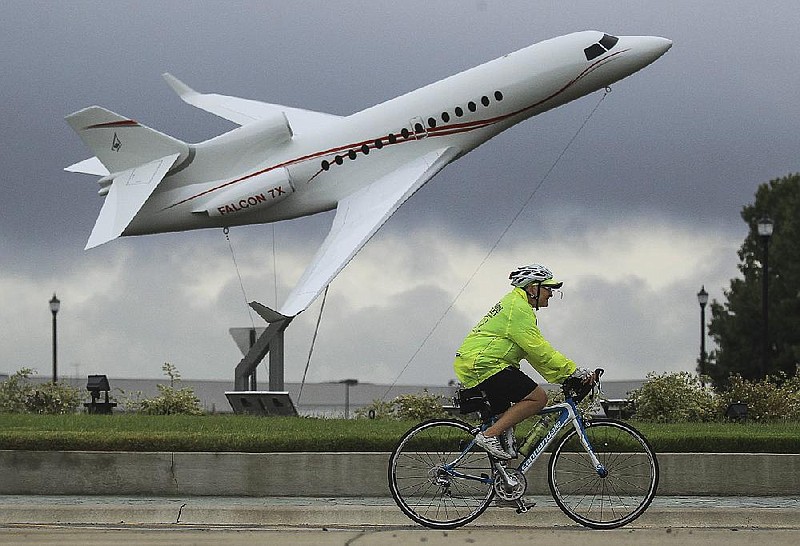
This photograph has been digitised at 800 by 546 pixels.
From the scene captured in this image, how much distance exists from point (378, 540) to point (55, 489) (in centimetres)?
669

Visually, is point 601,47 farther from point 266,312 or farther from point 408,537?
point 408,537

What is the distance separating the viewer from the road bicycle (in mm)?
10938

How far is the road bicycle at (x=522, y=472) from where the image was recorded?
10938mm

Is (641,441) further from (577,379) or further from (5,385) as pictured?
(5,385)

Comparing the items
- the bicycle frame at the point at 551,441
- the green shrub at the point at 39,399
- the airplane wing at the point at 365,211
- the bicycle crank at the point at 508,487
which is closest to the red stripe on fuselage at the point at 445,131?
the airplane wing at the point at 365,211

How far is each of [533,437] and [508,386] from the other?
52cm

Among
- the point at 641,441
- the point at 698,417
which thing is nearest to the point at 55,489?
the point at 641,441

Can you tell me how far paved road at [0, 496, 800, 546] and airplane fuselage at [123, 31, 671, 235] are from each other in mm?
14526

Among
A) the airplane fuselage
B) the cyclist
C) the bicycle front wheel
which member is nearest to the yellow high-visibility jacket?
the cyclist

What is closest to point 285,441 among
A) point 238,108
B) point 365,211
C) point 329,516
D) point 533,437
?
point 329,516

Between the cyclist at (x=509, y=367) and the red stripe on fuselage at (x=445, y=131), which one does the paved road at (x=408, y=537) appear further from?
the red stripe on fuselage at (x=445, y=131)

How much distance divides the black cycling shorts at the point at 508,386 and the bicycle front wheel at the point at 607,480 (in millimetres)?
566

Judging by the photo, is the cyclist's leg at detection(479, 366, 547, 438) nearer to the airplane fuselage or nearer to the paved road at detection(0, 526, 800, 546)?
the paved road at detection(0, 526, 800, 546)

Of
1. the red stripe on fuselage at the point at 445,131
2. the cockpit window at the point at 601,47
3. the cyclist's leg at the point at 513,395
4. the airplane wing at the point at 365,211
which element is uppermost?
the cockpit window at the point at 601,47
